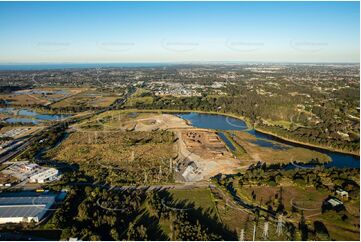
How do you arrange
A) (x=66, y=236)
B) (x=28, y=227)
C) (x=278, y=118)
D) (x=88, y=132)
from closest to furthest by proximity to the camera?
(x=66, y=236) < (x=28, y=227) < (x=88, y=132) < (x=278, y=118)

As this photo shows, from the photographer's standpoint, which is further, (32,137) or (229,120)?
(229,120)

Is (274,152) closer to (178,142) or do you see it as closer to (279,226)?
(178,142)

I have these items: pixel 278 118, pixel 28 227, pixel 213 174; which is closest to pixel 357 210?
pixel 213 174

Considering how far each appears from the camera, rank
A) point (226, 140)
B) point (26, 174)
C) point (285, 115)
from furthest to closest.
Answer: point (285, 115), point (226, 140), point (26, 174)

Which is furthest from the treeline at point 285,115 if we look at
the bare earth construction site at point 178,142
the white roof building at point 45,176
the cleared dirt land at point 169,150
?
the white roof building at point 45,176

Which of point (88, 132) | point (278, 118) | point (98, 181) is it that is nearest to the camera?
point (98, 181)

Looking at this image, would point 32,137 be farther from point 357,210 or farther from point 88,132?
point 357,210

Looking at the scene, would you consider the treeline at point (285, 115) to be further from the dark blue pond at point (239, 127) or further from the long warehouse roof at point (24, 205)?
the long warehouse roof at point (24, 205)

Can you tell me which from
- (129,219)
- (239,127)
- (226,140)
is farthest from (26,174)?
(239,127)
